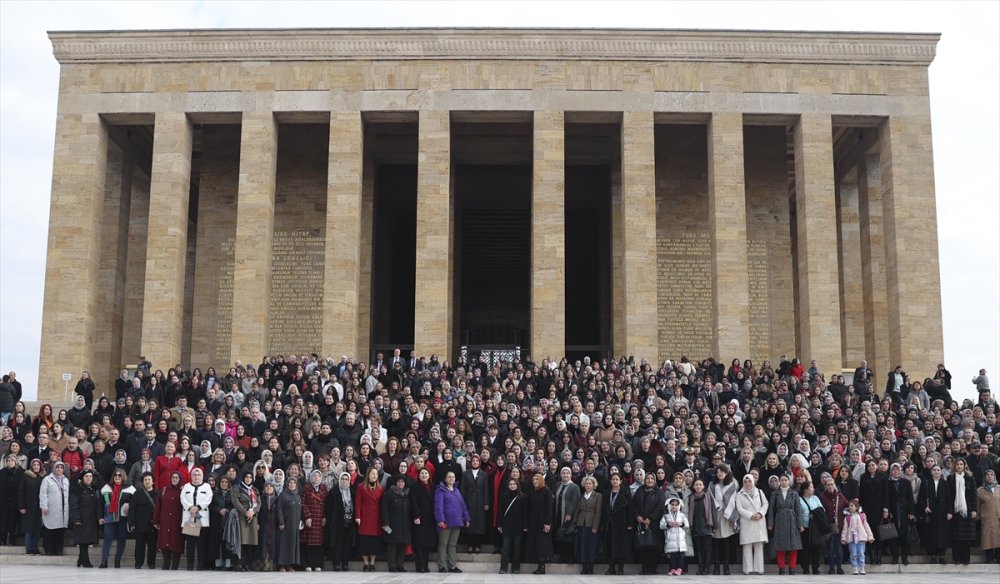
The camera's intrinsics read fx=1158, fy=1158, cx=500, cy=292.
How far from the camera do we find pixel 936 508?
16.6m

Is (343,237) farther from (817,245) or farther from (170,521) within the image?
(170,521)

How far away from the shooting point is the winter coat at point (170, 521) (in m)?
15.4

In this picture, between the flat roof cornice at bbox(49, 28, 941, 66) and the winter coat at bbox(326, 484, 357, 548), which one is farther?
the flat roof cornice at bbox(49, 28, 941, 66)

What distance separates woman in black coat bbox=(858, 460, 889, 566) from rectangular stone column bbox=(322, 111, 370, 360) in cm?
1492

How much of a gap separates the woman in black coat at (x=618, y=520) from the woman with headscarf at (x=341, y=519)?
3450mm

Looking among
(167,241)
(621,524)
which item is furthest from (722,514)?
(167,241)

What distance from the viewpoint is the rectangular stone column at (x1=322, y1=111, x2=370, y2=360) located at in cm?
2850

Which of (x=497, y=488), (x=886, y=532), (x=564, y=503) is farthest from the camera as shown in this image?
(x=497, y=488)

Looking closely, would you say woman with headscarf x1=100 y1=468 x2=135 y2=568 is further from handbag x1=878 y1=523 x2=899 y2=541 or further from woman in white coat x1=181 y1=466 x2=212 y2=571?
handbag x1=878 y1=523 x2=899 y2=541

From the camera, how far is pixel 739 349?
28203 millimetres

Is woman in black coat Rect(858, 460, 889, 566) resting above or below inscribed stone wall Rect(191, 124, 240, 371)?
below

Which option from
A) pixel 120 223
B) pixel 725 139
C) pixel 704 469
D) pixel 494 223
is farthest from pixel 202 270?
pixel 704 469

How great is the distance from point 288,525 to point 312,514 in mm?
393

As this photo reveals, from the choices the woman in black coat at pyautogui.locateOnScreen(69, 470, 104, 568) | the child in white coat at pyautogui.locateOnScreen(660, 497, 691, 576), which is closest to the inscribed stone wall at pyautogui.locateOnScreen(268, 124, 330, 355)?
the woman in black coat at pyautogui.locateOnScreen(69, 470, 104, 568)
